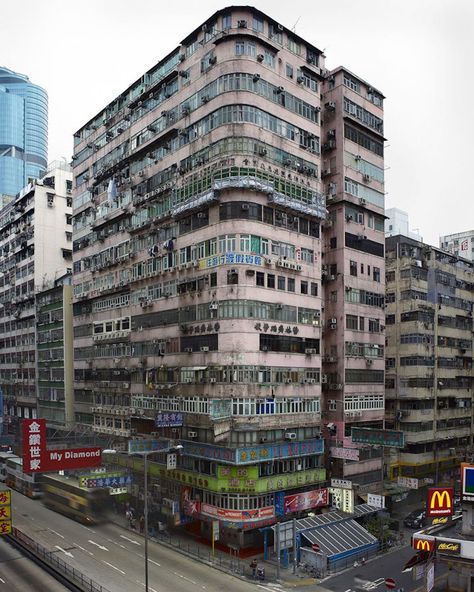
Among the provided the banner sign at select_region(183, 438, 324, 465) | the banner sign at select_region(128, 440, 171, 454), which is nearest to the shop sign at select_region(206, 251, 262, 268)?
the banner sign at select_region(183, 438, 324, 465)

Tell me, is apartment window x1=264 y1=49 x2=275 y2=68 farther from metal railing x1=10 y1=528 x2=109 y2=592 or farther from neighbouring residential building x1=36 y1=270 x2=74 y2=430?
metal railing x1=10 y1=528 x2=109 y2=592

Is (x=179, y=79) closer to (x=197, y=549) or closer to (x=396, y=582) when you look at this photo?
(x=197, y=549)

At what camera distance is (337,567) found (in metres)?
51.8

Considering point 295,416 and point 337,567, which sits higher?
point 295,416

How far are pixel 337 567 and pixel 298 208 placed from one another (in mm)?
33894

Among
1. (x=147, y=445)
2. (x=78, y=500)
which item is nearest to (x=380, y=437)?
(x=147, y=445)

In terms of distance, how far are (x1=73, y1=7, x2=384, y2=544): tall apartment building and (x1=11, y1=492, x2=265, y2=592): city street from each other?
213 inches

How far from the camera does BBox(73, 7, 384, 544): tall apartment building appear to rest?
183 feet

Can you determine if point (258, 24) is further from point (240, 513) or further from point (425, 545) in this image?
point (425, 545)

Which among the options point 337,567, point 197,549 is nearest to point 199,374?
point 197,549

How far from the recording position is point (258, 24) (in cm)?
5962

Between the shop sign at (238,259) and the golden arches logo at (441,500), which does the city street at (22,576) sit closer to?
the golden arches logo at (441,500)

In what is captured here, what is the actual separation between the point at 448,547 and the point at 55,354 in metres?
71.2

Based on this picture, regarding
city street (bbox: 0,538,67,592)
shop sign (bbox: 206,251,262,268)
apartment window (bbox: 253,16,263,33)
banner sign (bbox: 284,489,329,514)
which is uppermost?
apartment window (bbox: 253,16,263,33)
